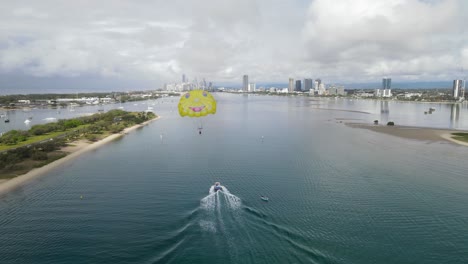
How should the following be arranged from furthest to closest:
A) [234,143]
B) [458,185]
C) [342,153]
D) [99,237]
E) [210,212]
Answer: [234,143] → [342,153] → [458,185] → [210,212] → [99,237]

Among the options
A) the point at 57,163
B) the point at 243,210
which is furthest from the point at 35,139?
the point at 243,210

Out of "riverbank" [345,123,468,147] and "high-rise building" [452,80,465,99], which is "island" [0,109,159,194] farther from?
"high-rise building" [452,80,465,99]

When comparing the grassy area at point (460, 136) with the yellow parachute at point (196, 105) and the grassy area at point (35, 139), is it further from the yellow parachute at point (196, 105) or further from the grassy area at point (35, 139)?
the grassy area at point (35, 139)

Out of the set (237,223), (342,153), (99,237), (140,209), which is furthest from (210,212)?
(342,153)

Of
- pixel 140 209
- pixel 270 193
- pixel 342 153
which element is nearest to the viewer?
pixel 140 209

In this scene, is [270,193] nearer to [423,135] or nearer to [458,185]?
[458,185]

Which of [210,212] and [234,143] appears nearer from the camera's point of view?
[210,212]

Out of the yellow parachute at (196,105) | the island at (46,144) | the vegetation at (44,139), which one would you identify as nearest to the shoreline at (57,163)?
the island at (46,144)
